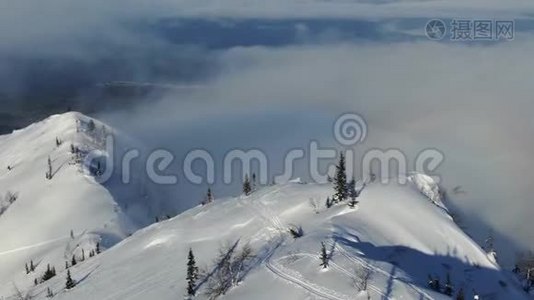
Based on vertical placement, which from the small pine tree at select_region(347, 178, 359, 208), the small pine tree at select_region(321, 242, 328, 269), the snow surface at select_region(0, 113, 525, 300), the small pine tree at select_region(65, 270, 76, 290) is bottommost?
the small pine tree at select_region(65, 270, 76, 290)

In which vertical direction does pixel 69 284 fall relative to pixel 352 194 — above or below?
below

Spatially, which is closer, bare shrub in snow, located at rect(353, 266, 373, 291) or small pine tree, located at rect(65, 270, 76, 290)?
bare shrub in snow, located at rect(353, 266, 373, 291)

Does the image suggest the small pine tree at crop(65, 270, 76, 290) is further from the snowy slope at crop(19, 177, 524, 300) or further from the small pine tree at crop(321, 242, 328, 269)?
the small pine tree at crop(321, 242, 328, 269)

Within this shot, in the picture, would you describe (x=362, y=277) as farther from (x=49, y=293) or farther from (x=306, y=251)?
(x=49, y=293)

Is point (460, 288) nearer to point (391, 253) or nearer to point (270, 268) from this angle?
point (391, 253)

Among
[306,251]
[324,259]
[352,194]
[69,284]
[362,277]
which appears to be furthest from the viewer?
[352,194]

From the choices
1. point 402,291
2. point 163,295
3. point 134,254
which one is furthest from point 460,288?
point 134,254

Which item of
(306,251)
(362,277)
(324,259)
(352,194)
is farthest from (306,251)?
(352,194)

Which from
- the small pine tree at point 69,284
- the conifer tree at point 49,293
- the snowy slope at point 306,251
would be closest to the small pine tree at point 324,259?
the snowy slope at point 306,251

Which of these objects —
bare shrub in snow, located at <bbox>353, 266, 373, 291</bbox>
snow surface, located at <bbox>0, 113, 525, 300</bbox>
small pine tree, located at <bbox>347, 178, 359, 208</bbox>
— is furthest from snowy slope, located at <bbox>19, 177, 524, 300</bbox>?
small pine tree, located at <bbox>347, 178, 359, 208</bbox>
